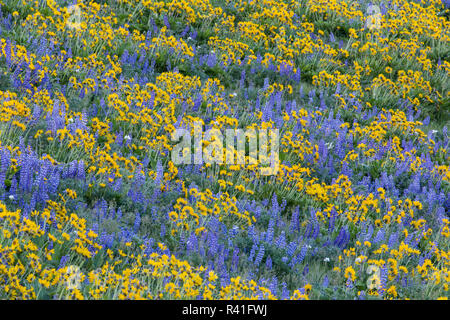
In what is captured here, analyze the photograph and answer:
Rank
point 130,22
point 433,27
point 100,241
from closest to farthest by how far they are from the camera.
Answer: point 100,241
point 130,22
point 433,27

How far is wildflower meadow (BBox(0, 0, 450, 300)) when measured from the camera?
514 centimetres

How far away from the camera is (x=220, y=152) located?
7.05 m

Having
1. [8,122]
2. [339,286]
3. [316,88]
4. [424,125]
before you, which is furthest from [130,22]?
[339,286]

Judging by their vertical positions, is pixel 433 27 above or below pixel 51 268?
above

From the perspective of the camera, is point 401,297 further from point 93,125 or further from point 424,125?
point 424,125

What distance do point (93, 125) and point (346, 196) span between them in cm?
302

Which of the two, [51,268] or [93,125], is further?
[93,125]

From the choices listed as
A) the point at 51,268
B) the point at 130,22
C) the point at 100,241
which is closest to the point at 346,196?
the point at 100,241

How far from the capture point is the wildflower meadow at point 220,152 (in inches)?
202

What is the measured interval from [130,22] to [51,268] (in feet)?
20.4

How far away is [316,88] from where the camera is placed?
9805 millimetres

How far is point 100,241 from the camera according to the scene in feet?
17.2
